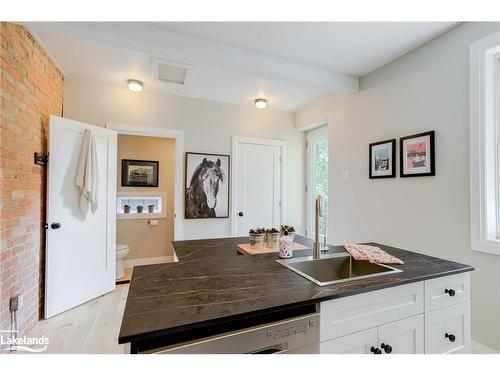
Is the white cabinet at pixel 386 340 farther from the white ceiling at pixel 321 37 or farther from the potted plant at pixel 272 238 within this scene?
the white ceiling at pixel 321 37

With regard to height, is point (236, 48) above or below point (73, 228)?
above

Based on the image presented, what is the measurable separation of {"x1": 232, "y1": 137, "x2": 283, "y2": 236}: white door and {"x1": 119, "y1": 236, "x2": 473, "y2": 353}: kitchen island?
2.19m

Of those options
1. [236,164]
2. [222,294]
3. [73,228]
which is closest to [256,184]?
[236,164]

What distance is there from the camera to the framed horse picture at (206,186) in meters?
3.29

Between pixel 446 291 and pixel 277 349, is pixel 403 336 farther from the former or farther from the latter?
pixel 277 349

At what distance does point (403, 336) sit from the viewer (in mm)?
1088

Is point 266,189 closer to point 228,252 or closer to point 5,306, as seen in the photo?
point 228,252

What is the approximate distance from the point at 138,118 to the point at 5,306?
223 cm

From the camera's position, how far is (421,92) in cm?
214

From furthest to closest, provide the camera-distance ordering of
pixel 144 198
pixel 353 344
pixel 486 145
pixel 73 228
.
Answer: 1. pixel 144 198
2. pixel 73 228
3. pixel 486 145
4. pixel 353 344

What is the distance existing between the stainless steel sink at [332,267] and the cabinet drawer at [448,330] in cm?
31

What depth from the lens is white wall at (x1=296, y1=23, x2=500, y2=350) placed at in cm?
178

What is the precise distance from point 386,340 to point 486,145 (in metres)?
1.61
